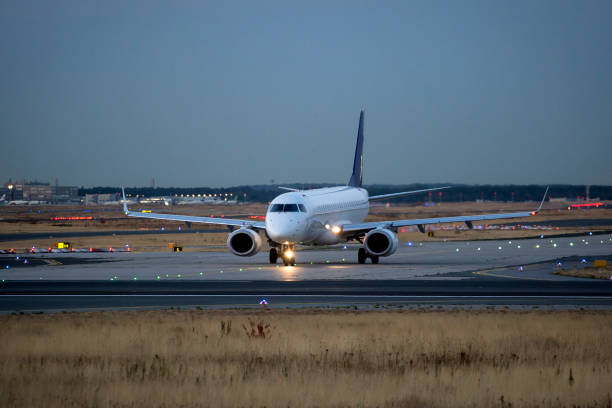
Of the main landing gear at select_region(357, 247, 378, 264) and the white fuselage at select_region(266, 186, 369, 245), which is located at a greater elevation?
the white fuselage at select_region(266, 186, 369, 245)

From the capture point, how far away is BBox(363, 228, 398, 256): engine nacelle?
166 ft

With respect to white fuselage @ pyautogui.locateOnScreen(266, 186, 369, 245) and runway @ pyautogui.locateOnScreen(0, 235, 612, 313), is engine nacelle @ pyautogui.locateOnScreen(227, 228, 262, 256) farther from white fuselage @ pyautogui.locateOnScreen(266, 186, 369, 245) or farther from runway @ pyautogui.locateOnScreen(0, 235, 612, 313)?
white fuselage @ pyautogui.locateOnScreen(266, 186, 369, 245)

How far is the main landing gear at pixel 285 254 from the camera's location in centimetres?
4981

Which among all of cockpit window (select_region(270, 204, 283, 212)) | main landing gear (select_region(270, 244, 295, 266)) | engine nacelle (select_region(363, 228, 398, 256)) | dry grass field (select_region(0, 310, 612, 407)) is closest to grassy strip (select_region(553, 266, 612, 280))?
engine nacelle (select_region(363, 228, 398, 256))

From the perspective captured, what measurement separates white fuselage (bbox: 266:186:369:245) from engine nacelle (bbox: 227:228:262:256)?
209cm

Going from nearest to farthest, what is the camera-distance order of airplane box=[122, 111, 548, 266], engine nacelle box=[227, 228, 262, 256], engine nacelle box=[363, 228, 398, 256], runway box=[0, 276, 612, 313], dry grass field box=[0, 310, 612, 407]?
dry grass field box=[0, 310, 612, 407] < runway box=[0, 276, 612, 313] < airplane box=[122, 111, 548, 266] < engine nacelle box=[363, 228, 398, 256] < engine nacelle box=[227, 228, 262, 256]

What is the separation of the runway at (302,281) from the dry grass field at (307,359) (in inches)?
154

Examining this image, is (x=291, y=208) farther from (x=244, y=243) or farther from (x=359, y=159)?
(x=359, y=159)

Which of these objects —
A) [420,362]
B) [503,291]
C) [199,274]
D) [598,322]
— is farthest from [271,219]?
[420,362]

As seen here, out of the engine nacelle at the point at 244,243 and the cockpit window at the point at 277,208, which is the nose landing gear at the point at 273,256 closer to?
the engine nacelle at the point at 244,243

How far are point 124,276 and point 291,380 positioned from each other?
26984 millimetres

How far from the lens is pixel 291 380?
16156 mm

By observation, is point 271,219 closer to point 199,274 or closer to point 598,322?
point 199,274

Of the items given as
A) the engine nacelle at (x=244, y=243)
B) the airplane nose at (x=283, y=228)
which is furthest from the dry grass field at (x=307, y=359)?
the engine nacelle at (x=244, y=243)
